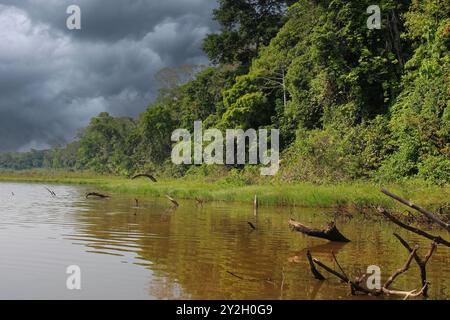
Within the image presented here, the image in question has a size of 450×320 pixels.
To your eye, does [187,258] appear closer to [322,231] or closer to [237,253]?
[237,253]

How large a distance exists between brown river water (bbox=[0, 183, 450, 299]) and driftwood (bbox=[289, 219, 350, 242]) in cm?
21

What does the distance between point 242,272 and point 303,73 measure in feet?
87.7

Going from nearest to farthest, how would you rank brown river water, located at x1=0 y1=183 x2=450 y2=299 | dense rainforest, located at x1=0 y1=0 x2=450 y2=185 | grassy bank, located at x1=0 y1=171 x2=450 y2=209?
brown river water, located at x1=0 y1=183 x2=450 y2=299 < grassy bank, located at x1=0 y1=171 x2=450 y2=209 < dense rainforest, located at x1=0 y1=0 x2=450 y2=185

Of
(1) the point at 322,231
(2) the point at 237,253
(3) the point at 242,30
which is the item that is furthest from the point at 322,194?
(3) the point at 242,30

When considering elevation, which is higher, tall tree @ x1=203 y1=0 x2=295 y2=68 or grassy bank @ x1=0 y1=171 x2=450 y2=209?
tall tree @ x1=203 y1=0 x2=295 y2=68

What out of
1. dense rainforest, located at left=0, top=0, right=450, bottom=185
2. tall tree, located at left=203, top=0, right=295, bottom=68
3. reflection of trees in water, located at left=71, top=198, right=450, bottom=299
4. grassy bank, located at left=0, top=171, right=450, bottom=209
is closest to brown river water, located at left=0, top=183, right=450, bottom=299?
reflection of trees in water, located at left=71, top=198, right=450, bottom=299

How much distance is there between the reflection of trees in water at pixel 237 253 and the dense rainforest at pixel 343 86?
544 centimetres

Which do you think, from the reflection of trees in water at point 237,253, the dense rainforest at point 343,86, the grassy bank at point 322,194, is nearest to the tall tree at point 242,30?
the dense rainforest at point 343,86

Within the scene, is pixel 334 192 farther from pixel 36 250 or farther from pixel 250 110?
pixel 250 110

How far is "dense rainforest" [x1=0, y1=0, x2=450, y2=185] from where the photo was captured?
23203mm

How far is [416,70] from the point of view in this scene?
2605 cm

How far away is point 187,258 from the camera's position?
920 cm

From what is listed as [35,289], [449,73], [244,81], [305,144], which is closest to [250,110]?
[244,81]

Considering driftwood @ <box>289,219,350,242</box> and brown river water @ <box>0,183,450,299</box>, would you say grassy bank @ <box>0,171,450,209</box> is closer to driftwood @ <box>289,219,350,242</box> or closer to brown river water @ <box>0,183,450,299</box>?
brown river water @ <box>0,183,450,299</box>
